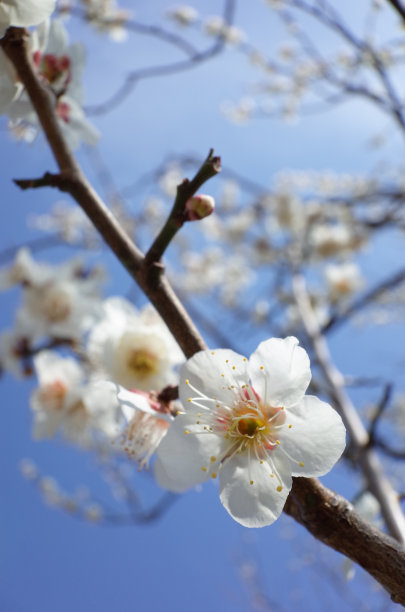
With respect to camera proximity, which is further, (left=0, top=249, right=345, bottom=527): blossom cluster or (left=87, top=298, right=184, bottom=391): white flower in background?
(left=87, top=298, right=184, bottom=391): white flower in background

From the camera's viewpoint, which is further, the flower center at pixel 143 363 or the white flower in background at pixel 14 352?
the white flower in background at pixel 14 352

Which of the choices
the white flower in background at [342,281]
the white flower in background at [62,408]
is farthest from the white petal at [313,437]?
the white flower in background at [342,281]

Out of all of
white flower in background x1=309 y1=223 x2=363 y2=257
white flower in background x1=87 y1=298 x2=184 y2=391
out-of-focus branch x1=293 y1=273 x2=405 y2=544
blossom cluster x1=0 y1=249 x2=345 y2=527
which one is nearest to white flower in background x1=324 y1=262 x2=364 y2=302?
white flower in background x1=309 y1=223 x2=363 y2=257

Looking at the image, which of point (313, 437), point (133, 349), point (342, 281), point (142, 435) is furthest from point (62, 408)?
point (342, 281)

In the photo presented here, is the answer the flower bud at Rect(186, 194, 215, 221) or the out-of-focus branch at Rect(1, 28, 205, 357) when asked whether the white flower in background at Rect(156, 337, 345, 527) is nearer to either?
the out-of-focus branch at Rect(1, 28, 205, 357)

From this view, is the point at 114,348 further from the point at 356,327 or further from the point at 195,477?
the point at 356,327

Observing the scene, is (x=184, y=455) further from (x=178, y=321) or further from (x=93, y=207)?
(x=93, y=207)

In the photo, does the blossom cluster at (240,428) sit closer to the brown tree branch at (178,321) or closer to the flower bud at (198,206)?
the brown tree branch at (178,321)

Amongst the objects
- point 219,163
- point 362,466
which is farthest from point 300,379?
point 362,466
